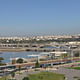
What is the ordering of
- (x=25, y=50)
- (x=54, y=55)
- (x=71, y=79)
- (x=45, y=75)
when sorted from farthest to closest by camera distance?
(x=25, y=50) → (x=54, y=55) → (x=45, y=75) → (x=71, y=79)

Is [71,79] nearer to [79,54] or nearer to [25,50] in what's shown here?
[79,54]

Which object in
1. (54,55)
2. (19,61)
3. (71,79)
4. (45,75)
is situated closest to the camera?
(71,79)

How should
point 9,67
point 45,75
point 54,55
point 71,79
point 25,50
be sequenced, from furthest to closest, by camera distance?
point 25,50 → point 54,55 → point 9,67 → point 45,75 → point 71,79

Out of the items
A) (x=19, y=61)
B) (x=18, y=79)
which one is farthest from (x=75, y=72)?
(x=19, y=61)

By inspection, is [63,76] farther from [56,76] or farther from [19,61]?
[19,61]

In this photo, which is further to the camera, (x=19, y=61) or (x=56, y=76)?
(x=19, y=61)

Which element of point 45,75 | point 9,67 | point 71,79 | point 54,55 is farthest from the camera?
point 54,55

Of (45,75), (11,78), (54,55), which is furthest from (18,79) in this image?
(54,55)

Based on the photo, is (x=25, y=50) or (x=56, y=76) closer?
(x=56, y=76)
